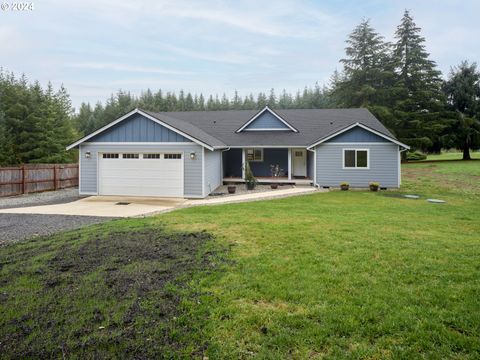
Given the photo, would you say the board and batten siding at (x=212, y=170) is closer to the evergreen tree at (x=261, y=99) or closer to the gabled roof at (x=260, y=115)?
the gabled roof at (x=260, y=115)

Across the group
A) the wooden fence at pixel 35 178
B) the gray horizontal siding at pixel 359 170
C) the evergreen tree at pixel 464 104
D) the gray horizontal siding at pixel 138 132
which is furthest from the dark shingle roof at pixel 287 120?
the evergreen tree at pixel 464 104

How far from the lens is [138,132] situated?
1553 centimetres

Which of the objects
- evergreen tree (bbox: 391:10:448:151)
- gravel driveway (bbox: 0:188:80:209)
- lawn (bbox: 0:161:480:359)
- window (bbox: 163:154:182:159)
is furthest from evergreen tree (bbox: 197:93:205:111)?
lawn (bbox: 0:161:480:359)

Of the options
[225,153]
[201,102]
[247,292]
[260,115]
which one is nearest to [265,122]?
[260,115]

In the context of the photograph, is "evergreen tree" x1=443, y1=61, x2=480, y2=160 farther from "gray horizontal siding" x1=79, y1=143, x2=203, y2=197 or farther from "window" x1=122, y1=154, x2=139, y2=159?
"window" x1=122, y1=154, x2=139, y2=159

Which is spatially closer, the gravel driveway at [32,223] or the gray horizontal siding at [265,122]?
the gravel driveway at [32,223]

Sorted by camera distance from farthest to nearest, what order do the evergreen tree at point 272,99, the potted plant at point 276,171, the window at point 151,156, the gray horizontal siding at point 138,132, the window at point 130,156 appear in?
the evergreen tree at point 272,99 < the potted plant at point 276,171 < the window at point 130,156 < the window at point 151,156 < the gray horizontal siding at point 138,132

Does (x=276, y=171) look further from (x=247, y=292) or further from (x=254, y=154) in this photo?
(x=247, y=292)

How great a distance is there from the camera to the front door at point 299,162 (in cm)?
2156

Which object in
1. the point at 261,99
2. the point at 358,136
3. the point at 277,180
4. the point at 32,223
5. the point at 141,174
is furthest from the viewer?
the point at 261,99

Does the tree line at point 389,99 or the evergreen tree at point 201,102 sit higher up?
the evergreen tree at point 201,102

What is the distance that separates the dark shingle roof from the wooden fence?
6465 mm

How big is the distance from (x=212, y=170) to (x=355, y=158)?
7684mm

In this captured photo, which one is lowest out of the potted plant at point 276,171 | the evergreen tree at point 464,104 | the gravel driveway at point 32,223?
the gravel driveway at point 32,223
